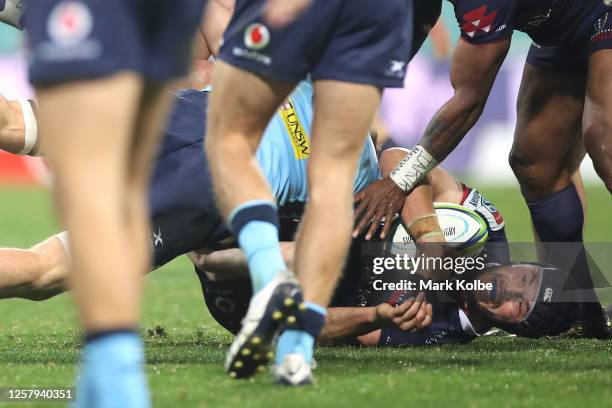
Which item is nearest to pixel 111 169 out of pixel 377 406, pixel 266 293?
pixel 266 293

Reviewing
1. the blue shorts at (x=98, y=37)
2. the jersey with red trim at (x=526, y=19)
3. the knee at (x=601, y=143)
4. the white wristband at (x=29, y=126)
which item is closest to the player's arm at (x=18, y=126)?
the white wristband at (x=29, y=126)

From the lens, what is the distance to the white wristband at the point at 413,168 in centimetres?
507

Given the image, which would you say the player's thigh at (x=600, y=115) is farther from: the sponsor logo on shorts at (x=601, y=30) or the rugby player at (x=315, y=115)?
the rugby player at (x=315, y=115)

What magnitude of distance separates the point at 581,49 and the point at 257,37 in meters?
2.66

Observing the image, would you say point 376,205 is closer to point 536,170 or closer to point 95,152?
point 536,170

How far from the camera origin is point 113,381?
90.2 inches

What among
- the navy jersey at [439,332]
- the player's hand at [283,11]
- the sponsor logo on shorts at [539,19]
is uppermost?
the sponsor logo on shorts at [539,19]

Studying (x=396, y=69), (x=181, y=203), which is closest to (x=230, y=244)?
(x=181, y=203)

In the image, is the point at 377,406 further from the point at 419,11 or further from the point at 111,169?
the point at 419,11

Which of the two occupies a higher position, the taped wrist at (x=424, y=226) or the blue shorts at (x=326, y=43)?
the blue shorts at (x=326, y=43)

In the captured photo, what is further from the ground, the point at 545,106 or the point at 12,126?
the point at 545,106

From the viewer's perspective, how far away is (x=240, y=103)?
352 centimetres

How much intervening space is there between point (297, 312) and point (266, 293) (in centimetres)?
11

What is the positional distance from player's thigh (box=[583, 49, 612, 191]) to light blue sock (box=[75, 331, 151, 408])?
3.44 meters
